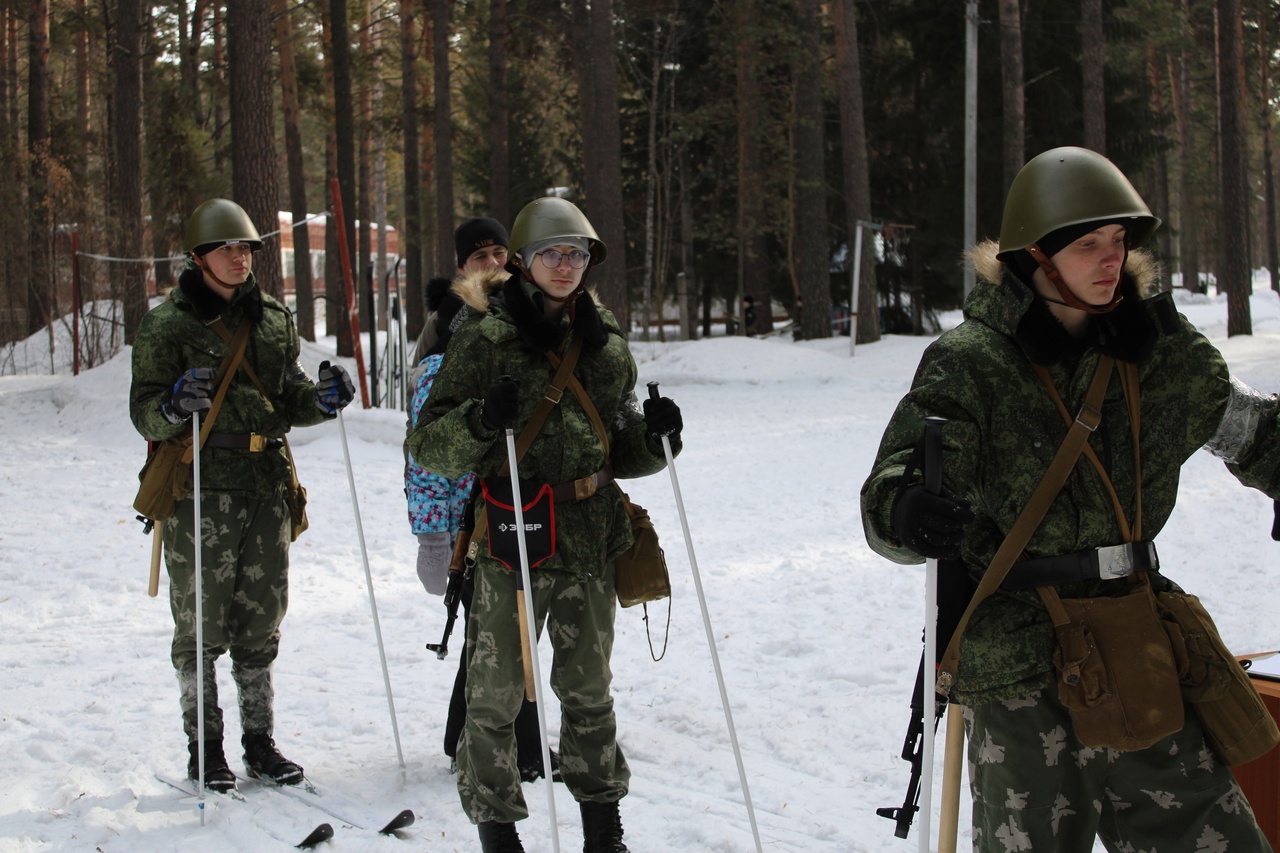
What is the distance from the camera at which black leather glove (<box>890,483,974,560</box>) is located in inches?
93.5

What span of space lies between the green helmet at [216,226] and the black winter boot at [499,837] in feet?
8.22

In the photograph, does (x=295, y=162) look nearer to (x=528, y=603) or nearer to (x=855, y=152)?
(x=855, y=152)

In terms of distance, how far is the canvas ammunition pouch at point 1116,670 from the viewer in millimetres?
2490

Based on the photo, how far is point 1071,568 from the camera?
2.62 meters

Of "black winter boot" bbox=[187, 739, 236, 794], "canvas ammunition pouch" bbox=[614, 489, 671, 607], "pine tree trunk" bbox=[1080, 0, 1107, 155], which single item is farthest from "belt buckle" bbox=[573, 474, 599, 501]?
"pine tree trunk" bbox=[1080, 0, 1107, 155]

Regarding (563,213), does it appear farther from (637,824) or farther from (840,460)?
(840,460)

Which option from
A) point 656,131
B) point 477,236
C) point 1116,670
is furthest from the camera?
point 656,131

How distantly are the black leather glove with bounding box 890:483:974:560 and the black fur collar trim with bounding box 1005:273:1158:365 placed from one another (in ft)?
1.55


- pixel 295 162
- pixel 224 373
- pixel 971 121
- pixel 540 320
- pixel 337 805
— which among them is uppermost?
pixel 295 162

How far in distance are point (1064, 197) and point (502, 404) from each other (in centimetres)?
164

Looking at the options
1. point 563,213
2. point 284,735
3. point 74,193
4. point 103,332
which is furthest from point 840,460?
point 74,193

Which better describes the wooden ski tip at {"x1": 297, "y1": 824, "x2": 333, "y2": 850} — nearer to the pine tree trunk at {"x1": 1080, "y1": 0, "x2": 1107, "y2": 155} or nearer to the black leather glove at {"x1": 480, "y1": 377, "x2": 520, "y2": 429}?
the black leather glove at {"x1": 480, "y1": 377, "x2": 520, "y2": 429}

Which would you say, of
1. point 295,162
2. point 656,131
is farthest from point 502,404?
point 656,131

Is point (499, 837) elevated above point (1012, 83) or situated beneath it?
situated beneath
